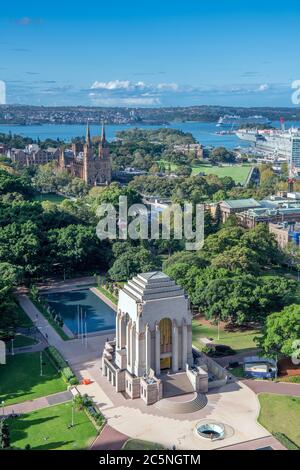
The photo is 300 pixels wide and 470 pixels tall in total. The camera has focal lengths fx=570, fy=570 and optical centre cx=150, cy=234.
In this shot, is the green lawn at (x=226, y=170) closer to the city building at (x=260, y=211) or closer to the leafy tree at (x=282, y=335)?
the city building at (x=260, y=211)

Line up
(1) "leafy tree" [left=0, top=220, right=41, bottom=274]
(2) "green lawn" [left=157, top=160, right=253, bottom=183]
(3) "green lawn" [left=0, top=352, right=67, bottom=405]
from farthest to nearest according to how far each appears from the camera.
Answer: (2) "green lawn" [left=157, top=160, right=253, bottom=183] → (1) "leafy tree" [left=0, top=220, right=41, bottom=274] → (3) "green lawn" [left=0, top=352, right=67, bottom=405]

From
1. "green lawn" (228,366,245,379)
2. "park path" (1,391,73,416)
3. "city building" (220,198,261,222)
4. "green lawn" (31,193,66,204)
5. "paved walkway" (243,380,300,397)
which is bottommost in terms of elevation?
"park path" (1,391,73,416)

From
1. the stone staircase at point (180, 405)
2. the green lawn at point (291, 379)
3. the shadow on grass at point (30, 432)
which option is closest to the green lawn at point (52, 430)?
the shadow on grass at point (30, 432)

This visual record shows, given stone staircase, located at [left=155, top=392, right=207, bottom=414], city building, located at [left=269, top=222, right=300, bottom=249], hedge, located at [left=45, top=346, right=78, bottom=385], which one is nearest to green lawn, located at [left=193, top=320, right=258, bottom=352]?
stone staircase, located at [left=155, top=392, right=207, bottom=414]

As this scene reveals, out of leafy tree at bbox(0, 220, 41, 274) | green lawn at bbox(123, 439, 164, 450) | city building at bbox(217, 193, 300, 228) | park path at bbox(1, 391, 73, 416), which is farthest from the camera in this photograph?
city building at bbox(217, 193, 300, 228)

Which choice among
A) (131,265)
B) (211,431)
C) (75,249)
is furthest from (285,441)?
(75,249)

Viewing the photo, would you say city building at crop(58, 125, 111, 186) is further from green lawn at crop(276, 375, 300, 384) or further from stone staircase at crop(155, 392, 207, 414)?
stone staircase at crop(155, 392, 207, 414)
